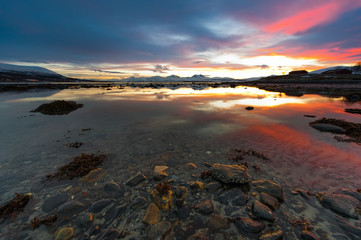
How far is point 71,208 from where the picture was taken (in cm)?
468

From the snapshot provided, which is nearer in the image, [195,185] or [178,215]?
[178,215]

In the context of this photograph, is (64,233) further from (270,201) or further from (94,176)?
(270,201)

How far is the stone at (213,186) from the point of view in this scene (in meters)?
5.61

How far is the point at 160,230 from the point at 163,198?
1.09 meters

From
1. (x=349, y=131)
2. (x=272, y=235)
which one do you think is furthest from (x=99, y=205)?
(x=349, y=131)

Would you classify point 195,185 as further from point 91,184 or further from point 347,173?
point 347,173

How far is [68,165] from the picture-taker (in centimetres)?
685

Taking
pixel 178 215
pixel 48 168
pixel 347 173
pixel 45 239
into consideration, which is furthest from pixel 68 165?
pixel 347 173

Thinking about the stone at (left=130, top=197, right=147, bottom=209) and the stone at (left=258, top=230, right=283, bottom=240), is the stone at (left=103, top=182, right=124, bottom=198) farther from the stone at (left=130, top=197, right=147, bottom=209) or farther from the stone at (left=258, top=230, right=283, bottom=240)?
the stone at (left=258, top=230, right=283, bottom=240)

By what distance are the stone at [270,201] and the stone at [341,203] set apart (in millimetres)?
1572

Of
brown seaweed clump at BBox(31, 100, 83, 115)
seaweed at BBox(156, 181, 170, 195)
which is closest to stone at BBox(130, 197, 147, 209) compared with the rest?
seaweed at BBox(156, 181, 170, 195)

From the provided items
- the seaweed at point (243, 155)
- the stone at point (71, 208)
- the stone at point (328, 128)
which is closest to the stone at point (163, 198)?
the stone at point (71, 208)

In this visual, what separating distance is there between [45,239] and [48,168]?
4.11 metres

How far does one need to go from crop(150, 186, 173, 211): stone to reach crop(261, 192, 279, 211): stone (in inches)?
129
